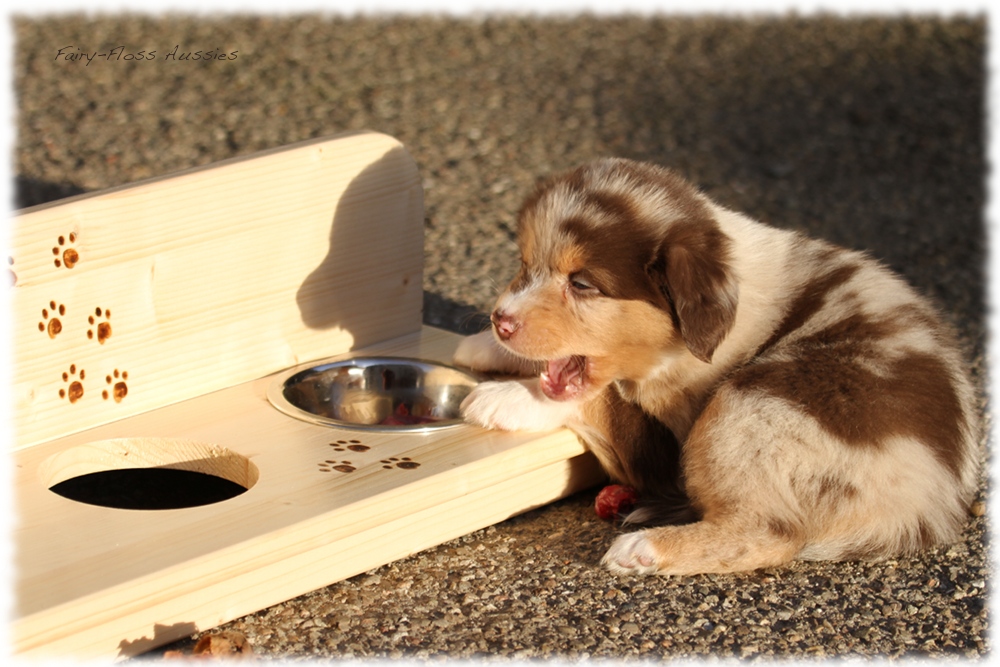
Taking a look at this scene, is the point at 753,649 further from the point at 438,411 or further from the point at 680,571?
the point at 438,411

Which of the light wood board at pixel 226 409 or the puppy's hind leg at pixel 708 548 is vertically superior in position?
→ the light wood board at pixel 226 409

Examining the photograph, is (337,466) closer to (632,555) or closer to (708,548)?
(632,555)

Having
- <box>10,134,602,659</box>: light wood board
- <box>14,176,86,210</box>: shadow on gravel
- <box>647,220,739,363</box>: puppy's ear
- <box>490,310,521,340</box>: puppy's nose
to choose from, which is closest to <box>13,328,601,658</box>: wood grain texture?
<box>10,134,602,659</box>: light wood board

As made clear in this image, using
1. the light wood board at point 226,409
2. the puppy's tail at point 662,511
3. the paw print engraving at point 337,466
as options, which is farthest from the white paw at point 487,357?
the paw print engraving at point 337,466

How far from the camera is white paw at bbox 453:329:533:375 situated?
166 inches

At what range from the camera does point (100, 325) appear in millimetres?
3785

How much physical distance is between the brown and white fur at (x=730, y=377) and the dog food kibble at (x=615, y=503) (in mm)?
49

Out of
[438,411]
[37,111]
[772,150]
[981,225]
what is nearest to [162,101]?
[37,111]

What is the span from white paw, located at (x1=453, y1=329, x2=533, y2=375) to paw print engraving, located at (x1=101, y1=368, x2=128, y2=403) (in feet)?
3.75

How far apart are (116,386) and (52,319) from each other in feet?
1.02

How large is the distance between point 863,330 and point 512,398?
107 cm

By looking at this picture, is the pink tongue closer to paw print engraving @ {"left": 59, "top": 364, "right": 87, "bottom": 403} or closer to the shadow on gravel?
paw print engraving @ {"left": 59, "top": 364, "right": 87, "bottom": 403}

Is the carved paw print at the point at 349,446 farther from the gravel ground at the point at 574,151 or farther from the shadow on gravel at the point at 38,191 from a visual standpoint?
the shadow on gravel at the point at 38,191

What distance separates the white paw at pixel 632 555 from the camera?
133 inches
